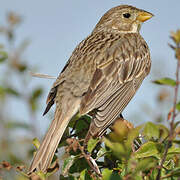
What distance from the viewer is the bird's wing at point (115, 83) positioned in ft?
11.8

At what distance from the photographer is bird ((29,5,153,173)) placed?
3252 mm

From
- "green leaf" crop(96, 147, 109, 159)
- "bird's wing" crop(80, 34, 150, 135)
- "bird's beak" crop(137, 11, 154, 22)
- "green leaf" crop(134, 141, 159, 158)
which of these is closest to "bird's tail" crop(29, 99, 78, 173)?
"bird's wing" crop(80, 34, 150, 135)

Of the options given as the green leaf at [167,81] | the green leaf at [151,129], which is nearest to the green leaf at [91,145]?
the green leaf at [151,129]

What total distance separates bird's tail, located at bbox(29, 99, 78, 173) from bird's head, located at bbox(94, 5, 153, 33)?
197cm

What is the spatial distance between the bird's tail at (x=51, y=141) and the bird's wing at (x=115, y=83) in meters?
0.17

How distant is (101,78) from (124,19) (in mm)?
1585

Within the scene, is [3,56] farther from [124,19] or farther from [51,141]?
[124,19]

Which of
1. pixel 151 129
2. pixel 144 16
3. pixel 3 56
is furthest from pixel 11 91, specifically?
pixel 144 16

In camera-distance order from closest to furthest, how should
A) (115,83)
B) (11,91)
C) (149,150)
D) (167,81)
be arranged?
(167,81), (149,150), (11,91), (115,83)

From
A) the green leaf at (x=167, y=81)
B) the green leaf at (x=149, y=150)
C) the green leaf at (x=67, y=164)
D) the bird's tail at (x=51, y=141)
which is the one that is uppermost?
the green leaf at (x=167, y=81)

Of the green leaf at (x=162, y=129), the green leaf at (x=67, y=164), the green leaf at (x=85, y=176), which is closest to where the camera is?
the green leaf at (x=162, y=129)

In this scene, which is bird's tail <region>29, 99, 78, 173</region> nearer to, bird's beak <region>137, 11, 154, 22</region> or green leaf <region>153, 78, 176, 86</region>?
green leaf <region>153, 78, 176, 86</region>

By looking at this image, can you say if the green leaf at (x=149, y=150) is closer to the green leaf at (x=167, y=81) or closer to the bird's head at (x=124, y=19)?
the green leaf at (x=167, y=81)

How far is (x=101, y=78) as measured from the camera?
12.8 ft
